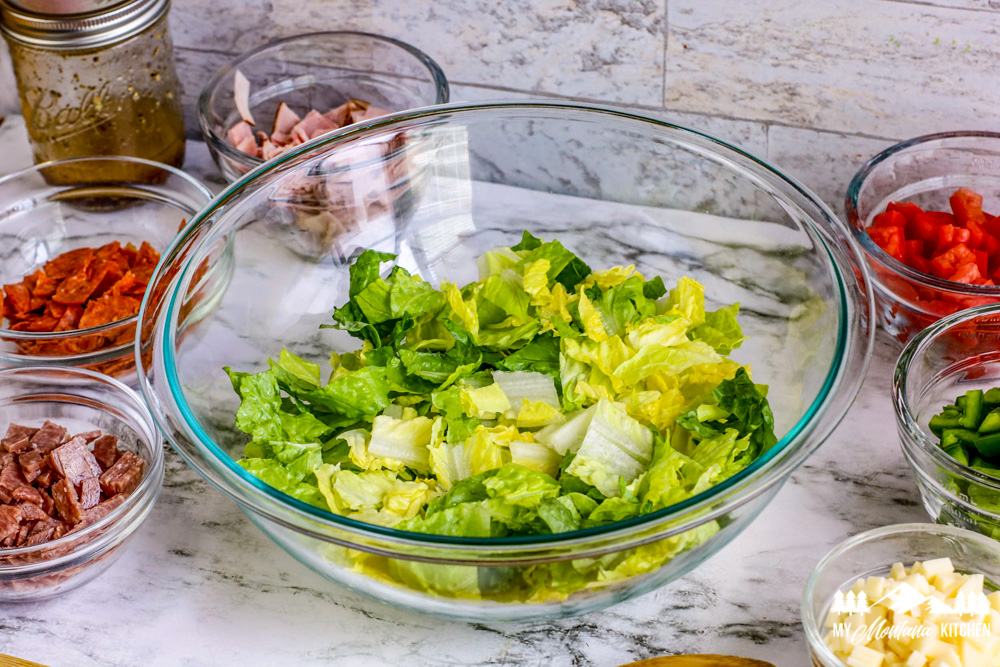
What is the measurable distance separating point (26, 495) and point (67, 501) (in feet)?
0.18

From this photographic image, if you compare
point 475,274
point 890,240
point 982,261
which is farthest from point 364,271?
point 982,261

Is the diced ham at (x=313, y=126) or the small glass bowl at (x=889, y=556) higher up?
the diced ham at (x=313, y=126)

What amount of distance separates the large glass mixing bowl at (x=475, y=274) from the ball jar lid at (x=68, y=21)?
0.46 m

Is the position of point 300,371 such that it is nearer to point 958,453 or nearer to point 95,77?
point 95,77

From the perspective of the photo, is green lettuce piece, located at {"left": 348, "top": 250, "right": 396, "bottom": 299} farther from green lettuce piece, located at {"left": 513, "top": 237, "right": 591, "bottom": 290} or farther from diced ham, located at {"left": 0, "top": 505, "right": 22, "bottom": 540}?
diced ham, located at {"left": 0, "top": 505, "right": 22, "bottom": 540}

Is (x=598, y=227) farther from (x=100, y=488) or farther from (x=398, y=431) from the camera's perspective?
(x=100, y=488)

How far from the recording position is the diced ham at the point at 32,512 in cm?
124

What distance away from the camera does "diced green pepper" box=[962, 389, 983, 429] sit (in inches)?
47.8

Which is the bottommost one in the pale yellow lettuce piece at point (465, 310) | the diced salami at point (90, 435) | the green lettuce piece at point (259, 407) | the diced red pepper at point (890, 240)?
the diced salami at point (90, 435)

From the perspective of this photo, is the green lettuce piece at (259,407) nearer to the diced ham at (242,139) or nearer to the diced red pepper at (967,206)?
the diced ham at (242,139)

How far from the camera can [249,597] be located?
4.10ft

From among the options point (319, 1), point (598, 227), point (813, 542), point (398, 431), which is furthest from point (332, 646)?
point (319, 1)

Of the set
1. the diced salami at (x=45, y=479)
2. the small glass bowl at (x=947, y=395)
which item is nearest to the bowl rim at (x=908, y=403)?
the small glass bowl at (x=947, y=395)

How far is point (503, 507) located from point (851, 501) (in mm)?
550
